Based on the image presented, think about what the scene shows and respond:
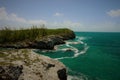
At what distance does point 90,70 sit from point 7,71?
18832 mm

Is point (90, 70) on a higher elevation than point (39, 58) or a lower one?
lower

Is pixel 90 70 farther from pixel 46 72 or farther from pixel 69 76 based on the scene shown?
pixel 46 72

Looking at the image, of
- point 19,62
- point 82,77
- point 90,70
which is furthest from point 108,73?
point 19,62

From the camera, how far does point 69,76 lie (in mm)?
24203

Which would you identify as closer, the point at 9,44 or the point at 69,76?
the point at 69,76

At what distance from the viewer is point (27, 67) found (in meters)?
14.7

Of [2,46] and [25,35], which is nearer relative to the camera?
[2,46]

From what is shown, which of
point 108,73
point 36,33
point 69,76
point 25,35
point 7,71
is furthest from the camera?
point 36,33

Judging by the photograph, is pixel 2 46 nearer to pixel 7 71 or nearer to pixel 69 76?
pixel 69 76

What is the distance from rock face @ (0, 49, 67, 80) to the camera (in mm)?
13866

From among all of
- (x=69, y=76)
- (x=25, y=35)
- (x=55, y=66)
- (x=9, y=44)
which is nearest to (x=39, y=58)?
(x=55, y=66)

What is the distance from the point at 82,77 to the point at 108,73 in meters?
6.08

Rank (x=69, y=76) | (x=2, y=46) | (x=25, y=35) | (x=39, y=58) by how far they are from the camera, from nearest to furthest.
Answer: (x=39, y=58) < (x=69, y=76) < (x=2, y=46) < (x=25, y=35)

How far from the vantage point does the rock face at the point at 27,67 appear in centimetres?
1387
